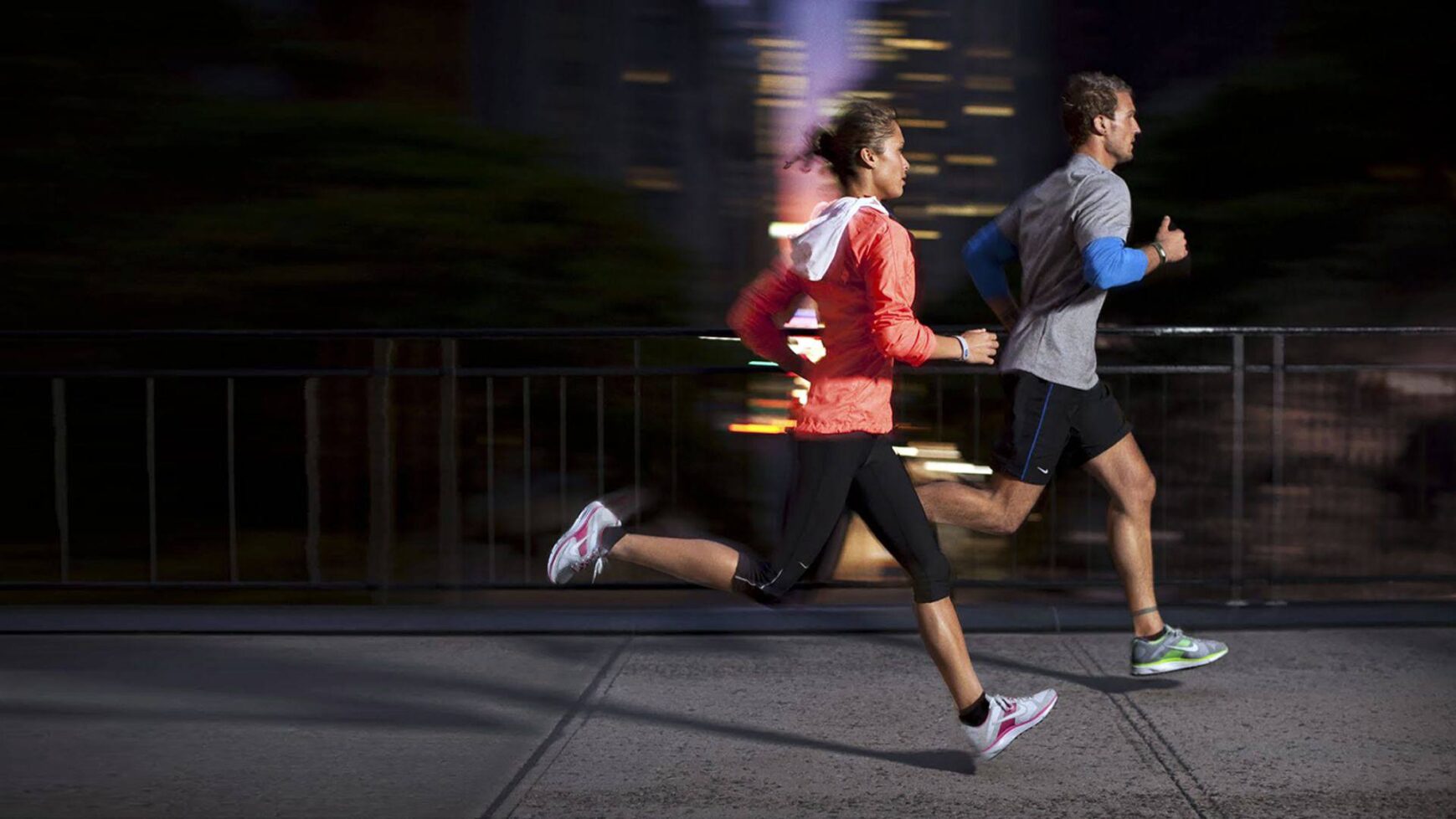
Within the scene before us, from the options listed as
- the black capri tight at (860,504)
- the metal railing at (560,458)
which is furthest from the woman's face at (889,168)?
the metal railing at (560,458)

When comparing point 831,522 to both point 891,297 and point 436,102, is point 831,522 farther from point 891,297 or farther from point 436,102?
point 436,102

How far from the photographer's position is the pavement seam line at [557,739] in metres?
4.65

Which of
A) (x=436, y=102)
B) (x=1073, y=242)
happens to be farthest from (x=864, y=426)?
(x=436, y=102)

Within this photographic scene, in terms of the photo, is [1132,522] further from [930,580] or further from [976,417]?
[976,417]

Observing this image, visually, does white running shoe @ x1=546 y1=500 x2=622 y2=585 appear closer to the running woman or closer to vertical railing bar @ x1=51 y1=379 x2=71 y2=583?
the running woman

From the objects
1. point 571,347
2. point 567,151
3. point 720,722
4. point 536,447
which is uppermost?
point 567,151

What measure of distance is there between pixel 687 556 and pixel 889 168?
132cm

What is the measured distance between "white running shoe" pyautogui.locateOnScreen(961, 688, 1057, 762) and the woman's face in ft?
4.96

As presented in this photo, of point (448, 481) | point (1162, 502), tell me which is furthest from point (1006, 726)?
point (1162, 502)

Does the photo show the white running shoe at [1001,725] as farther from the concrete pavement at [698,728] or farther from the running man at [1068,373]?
the running man at [1068,373]

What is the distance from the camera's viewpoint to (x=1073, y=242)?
538 cm

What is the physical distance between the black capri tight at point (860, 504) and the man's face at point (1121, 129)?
144 centimetres

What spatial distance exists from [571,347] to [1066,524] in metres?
2.82

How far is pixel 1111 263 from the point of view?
5.13 meters
